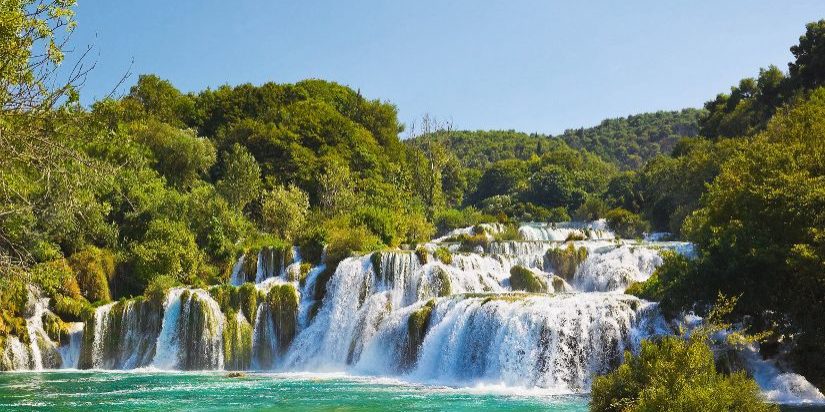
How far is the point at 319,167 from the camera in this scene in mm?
53844

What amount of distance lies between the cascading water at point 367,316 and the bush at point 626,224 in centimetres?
1873

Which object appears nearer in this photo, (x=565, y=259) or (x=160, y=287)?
(x=160, y=287)

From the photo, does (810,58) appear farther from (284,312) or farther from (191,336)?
(191,336)

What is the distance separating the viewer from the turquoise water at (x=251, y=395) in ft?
61.1

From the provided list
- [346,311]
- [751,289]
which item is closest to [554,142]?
[346,311]

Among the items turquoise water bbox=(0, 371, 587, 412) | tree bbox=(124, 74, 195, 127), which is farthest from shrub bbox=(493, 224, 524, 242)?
tree bbox=(124, 74, 195, 127)

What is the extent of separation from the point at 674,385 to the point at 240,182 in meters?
38.9

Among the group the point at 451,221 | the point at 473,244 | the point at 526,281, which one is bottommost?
the point at 526,281

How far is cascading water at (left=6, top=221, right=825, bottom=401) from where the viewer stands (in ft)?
79.2

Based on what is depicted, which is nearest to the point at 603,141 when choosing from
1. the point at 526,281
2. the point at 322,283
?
the point at 526,281

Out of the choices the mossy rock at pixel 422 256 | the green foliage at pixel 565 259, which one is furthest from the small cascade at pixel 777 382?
the mossy rock at pixel 422 256

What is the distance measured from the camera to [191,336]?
99.8 feet

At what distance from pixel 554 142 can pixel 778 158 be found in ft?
419

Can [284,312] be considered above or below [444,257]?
below
